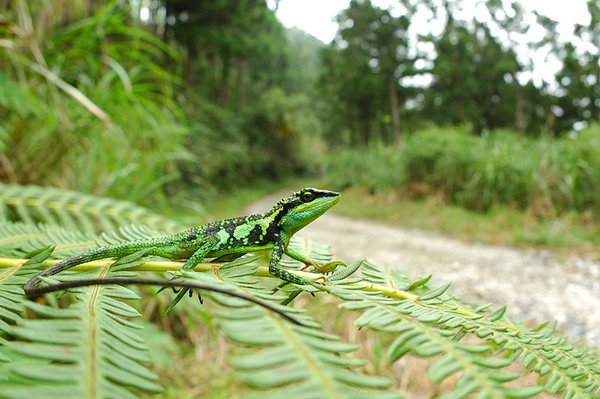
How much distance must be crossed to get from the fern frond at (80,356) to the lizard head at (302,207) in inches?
32.0

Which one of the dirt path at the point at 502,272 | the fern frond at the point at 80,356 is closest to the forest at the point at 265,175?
the fern frond at the point at 80,356

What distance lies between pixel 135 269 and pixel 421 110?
104 ft

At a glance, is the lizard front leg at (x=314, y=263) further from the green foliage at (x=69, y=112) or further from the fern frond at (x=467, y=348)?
the green foliage at (x=69, y=112)

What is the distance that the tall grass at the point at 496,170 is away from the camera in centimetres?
941

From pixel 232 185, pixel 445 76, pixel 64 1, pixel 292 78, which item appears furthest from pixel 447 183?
pixel 292 78

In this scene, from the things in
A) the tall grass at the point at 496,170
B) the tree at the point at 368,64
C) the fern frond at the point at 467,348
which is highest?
the tree at the point at 368,64

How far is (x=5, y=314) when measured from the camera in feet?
2.58

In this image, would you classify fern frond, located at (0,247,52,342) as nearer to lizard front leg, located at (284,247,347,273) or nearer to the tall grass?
lizard front leg, located at (284,247,347,273)

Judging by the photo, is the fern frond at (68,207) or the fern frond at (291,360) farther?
the fern frond at (68,207)

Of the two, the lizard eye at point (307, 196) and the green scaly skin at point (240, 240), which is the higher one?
the lizard eye at point (307, 196)

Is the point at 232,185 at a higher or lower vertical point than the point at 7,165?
lower

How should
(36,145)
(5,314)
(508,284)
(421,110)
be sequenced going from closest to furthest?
(5,314), (36,145), (508,284), (421,110)

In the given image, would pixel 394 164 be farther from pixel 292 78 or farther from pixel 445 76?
pixel 292 78

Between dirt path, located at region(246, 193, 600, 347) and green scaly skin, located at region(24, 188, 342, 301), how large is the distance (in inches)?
112
